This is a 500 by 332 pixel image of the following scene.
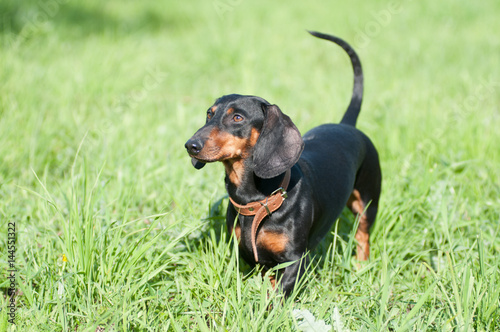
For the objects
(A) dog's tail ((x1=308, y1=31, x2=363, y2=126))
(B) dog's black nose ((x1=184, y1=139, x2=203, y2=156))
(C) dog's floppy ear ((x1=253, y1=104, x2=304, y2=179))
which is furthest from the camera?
(A) dog's tail ((x1=308, y1=31, x2=363, y2=126))

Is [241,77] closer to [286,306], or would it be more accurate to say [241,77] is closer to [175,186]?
[175,186]

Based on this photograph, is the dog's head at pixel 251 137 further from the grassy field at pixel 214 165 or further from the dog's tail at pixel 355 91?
the dog's tail at pixel 355 91

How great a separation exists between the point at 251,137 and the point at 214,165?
157cm

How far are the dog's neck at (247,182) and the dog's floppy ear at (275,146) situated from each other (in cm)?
12

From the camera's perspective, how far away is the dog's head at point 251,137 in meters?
2.02

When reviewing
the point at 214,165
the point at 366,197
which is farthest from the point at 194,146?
the point at 214,165

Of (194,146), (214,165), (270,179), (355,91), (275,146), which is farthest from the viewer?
(214,165)

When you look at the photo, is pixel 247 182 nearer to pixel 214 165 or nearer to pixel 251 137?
pixel 251 137

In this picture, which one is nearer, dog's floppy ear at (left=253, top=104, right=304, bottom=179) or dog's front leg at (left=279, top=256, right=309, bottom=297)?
dog's floppy ear at (left=253, top=104, right=304, bottom=179)

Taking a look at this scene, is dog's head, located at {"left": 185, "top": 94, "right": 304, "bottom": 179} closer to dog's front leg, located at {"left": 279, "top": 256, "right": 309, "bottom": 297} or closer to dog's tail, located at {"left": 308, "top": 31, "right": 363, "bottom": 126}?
dog's front leg, located at {"left": 279, "top": 256, "right": 309, "bottom": 297}

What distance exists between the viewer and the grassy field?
209 centimetres

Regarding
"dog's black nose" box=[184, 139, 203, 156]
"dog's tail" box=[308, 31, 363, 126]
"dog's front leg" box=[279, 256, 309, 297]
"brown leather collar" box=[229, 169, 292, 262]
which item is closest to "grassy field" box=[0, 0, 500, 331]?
"dog's front leg" box=[279, 256, 309, 297]

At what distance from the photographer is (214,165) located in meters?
3.71

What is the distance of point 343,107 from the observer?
480 cm
